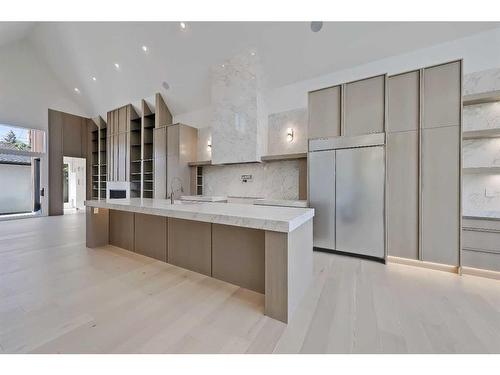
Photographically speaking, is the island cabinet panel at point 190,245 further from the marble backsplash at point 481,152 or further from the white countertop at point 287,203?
the marble backsplash at point 481,152

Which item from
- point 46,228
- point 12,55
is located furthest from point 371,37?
point 12,55

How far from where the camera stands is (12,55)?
6227 mm

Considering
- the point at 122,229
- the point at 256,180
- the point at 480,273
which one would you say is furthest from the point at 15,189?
the point at 480,273

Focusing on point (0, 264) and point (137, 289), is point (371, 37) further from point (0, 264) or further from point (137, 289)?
point (0, 264)

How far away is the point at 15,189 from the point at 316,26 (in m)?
9.56

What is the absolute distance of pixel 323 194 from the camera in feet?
11.3

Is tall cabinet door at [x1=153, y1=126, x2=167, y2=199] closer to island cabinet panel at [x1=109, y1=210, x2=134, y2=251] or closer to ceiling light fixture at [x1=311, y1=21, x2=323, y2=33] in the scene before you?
island cabinet panel at [x1=109, y1=210, x2=134, y2=251]

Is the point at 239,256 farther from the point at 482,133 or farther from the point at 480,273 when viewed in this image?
the point at 482,133

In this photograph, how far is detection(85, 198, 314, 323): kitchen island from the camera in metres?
1.70

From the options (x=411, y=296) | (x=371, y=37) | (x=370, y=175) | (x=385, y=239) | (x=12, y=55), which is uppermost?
(x=12, y=55)

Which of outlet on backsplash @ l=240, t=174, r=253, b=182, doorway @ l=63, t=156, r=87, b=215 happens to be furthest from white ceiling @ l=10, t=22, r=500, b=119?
doorway @ l=63, t=156, r=87, b=215

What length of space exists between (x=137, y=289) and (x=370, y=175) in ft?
10.7

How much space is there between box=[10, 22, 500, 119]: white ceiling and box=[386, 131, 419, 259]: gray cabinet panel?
1668 millimetres

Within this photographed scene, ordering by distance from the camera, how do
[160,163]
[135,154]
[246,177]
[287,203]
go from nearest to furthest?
[287,203] < [246,177] < [160,163] < [135,154]
